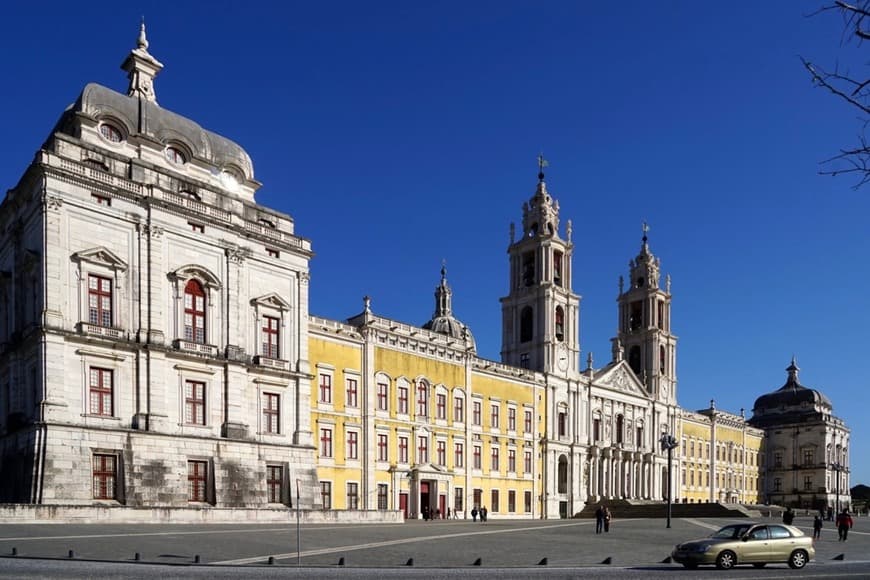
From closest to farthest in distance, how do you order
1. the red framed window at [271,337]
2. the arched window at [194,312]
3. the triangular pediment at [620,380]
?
the arched window at [194,312]
the red framed window at [271,337]
the triangular pediment at [620,380]

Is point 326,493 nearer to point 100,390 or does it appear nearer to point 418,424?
point 418,424

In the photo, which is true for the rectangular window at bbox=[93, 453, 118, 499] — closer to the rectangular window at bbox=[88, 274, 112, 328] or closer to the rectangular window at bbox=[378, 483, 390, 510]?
the rectangular window at bbox=[88, 274, 112, 328]

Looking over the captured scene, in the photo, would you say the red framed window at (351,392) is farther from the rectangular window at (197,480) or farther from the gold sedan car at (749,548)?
the gold sedan car at (749,548)

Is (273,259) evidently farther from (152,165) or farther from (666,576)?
(666,576)

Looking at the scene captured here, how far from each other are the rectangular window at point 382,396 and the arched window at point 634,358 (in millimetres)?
37448

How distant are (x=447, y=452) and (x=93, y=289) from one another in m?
26.3

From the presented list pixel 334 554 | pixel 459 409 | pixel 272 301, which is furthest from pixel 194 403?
pixel 459 409

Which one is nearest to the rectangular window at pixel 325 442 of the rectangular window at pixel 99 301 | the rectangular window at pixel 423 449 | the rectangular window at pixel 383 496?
the rectangular window at pixel 383 496

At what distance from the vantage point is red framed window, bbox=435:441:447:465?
52844 millimetres

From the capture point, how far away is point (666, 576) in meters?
19.0

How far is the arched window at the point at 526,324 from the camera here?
6625 cm

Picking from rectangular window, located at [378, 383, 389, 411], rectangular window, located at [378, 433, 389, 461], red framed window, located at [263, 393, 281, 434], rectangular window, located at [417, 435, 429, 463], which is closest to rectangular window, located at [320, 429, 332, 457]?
rectangular window, located at [378, 433, 389, 461]

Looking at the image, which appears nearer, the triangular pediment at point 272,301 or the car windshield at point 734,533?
the car windshield at point 734,533

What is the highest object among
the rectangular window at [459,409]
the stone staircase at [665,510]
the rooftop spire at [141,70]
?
the rooftop spire at [141,70]
